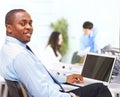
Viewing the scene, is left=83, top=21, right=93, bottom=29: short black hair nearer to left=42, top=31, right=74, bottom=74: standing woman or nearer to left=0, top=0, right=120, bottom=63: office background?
left=0, top=0, right=120, bottom=63: office background

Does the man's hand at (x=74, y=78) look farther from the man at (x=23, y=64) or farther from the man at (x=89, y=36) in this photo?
the man at (x=89, y=36)

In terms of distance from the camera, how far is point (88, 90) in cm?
229

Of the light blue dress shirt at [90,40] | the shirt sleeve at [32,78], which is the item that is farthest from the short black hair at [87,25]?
the shirt sleeve at [32,78]

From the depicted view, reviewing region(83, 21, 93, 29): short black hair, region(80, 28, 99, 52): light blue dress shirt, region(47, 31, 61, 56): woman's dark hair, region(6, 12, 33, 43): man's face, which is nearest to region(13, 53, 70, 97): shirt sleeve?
region(6, 12, 33, 43): man's face

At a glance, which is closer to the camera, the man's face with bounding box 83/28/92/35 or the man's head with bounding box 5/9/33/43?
the man's head with bounding box 5/9/33/43

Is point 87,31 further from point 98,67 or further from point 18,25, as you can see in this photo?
point 18,25

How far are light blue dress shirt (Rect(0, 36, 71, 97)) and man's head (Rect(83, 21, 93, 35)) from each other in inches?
132

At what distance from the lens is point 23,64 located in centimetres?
191

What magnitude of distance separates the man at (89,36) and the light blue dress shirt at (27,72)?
3.25 metres

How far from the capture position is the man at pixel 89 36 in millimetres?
5262

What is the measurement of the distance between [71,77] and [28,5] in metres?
2.70

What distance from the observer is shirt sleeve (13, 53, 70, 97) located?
1.90m

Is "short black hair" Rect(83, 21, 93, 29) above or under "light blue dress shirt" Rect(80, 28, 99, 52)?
above

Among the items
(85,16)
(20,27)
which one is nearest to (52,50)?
(85,16)
